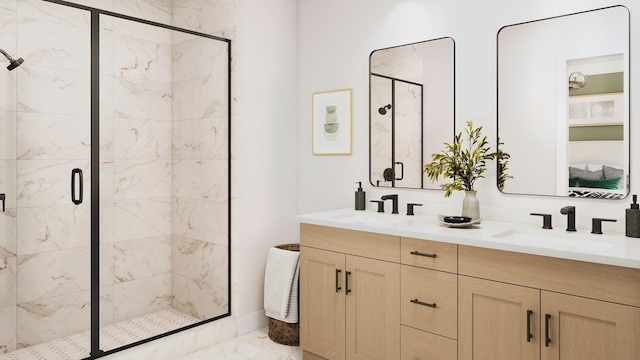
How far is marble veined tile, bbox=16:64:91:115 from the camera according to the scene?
2.87m

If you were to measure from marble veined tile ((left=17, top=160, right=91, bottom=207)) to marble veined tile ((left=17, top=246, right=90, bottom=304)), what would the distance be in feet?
1.14

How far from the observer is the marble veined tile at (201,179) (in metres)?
3.35

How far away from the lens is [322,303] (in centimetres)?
274

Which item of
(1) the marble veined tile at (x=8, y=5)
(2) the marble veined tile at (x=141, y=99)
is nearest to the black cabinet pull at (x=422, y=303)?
(2) the marble veined tile at (x=141, y=99)

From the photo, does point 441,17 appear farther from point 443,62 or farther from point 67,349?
point 67,349

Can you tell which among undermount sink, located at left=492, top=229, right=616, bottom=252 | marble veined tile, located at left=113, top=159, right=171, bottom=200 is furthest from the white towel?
undermount sink, located at left=492, top=229, right=616, bottom=252

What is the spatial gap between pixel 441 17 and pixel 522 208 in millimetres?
1268

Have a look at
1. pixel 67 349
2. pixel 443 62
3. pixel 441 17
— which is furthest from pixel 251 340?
pixel 441 17

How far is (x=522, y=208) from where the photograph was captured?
2566 millimetres

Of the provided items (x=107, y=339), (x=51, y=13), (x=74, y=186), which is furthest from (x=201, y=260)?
(x=51, y=13)

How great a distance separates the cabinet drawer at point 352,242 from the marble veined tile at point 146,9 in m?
2.21

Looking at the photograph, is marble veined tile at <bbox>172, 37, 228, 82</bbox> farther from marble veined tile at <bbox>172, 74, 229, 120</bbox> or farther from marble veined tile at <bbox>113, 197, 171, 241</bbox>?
marble veined tile at <bbox>113, 197, 171, 241</bbox>

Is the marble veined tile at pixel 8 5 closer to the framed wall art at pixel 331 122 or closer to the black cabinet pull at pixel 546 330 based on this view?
the framed wall art at pixel 331 122

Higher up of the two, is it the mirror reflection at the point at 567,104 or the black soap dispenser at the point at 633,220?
the mirror reflection at the point at 567,104
